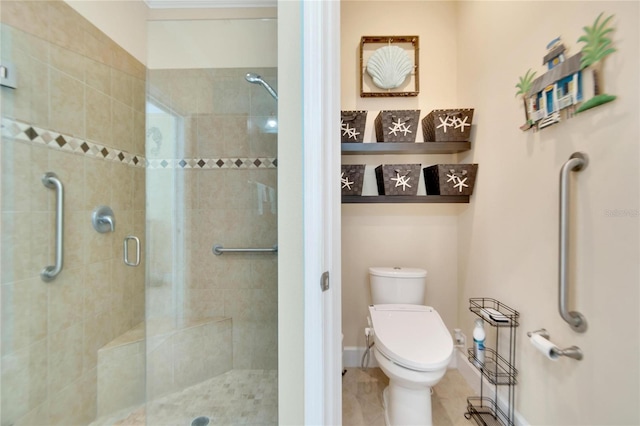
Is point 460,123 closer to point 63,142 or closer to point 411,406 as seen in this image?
point 411,406

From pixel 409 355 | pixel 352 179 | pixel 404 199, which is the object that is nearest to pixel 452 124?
pixel 404 199

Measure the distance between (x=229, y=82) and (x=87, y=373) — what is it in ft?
5.84

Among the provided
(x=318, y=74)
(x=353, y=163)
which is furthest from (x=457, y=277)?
(x=318, y=74)

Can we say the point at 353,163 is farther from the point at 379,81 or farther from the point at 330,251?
the point at 330,251

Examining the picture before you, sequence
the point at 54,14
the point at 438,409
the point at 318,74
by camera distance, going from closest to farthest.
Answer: the point at 318,74, the point at 54,14, the point at 438,409

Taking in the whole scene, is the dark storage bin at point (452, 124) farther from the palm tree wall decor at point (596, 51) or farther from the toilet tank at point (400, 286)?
the toilet tank at point (400, 286)

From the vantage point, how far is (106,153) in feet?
4.63

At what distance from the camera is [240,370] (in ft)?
5.08

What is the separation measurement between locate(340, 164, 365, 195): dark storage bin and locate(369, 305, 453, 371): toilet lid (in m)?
0.81

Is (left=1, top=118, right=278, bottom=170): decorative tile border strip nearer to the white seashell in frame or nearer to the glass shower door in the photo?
the glass shower door

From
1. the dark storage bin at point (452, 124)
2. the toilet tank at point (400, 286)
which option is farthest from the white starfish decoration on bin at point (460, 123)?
the toilet tank at point (400, 286)

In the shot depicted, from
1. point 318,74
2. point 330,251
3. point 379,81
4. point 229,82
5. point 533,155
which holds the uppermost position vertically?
point 379,81

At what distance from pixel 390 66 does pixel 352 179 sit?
0.91 metres

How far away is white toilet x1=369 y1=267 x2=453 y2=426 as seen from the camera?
1191mm
